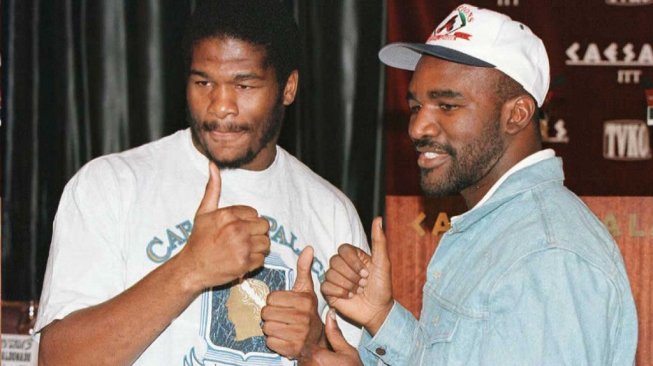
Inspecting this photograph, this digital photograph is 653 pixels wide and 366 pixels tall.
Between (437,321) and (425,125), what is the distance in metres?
0.42

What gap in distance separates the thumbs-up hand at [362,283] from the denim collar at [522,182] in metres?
0.33

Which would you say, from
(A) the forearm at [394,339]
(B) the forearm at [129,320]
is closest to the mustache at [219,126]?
(B) the forearm at [129,320]

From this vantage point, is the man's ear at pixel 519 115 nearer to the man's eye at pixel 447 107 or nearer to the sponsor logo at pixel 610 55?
the man's eye at pixel 447 107

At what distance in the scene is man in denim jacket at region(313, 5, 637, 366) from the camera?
5.50 feet

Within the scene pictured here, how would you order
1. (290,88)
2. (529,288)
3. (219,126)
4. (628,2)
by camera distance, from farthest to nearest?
(628,2)
(290,88)
(219,126)
(529,288)

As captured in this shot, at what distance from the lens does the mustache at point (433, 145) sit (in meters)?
2.05

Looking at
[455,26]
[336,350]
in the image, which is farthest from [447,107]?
[336,350]

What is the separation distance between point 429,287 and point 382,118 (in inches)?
57.7

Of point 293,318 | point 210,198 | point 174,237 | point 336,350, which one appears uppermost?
point 210,198

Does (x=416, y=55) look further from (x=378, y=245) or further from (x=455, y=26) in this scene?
(x=378, y=245)

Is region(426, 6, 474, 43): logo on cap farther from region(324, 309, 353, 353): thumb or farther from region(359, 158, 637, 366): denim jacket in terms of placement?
region(324, 309, 353, 353): thumb

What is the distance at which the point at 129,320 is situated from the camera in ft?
6.73

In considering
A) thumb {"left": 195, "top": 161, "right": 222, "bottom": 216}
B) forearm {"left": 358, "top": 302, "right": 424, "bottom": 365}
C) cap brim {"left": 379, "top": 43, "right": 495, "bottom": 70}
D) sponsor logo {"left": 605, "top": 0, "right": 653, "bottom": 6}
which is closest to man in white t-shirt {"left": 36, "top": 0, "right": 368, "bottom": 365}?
thumb {"left": 195, "top": 161, "right": 222, "bottom": 216}

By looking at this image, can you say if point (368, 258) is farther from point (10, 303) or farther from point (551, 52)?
point (10, 303)
